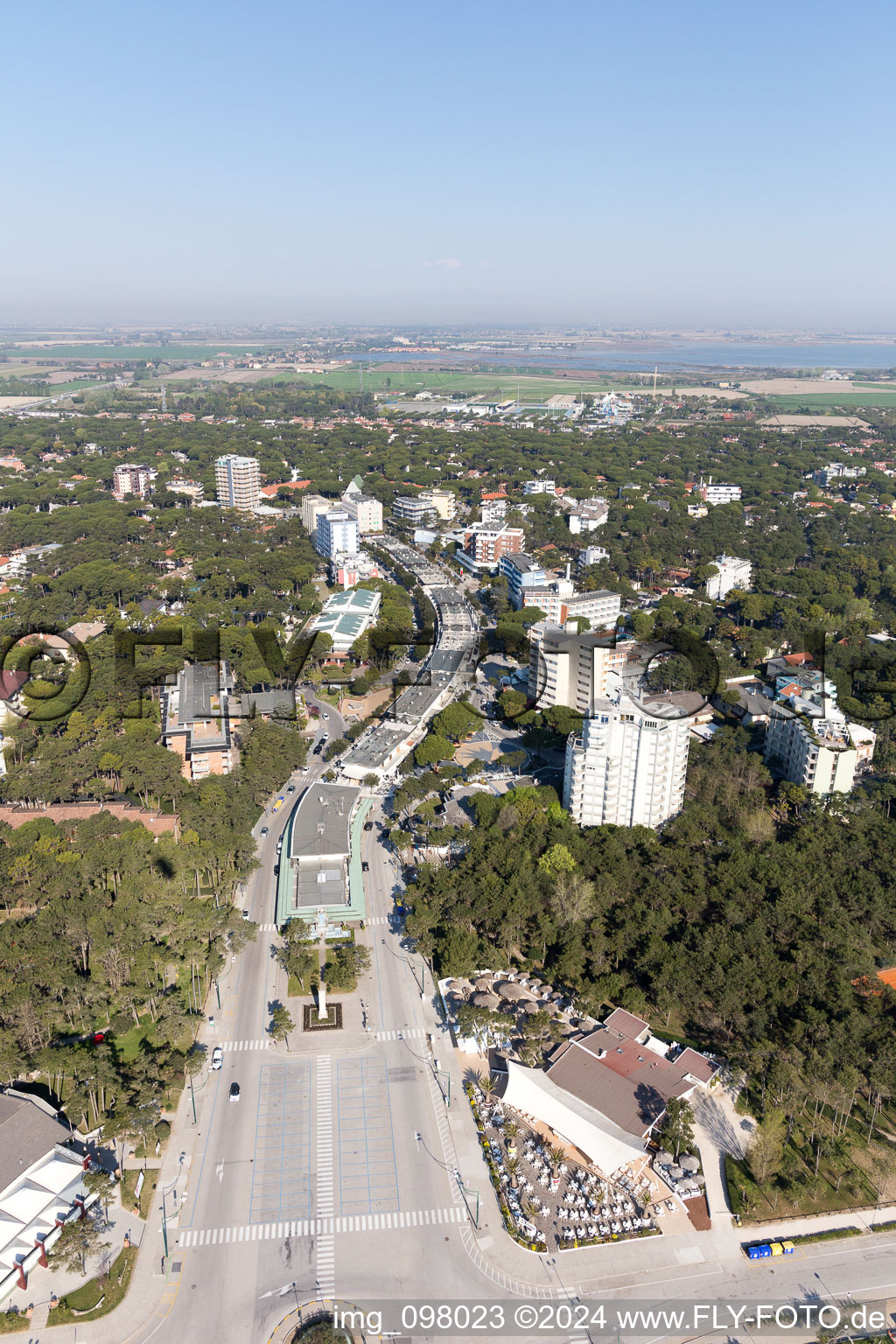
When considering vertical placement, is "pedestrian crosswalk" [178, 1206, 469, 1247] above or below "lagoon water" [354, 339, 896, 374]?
below

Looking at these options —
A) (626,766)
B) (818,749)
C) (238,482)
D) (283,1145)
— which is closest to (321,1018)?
(283,1145)

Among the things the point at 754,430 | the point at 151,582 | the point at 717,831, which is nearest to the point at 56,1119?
the point at 717,831

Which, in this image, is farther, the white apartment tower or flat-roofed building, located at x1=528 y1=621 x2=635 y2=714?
flat-roofed building, located at x1=528 y1=621 x2=635 y2=714

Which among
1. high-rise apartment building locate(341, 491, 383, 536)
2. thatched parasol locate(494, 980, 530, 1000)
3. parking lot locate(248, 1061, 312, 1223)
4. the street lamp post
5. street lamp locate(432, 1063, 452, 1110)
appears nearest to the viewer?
the street lamp post

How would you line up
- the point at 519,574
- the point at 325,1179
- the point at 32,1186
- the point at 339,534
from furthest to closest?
the point at 339,534, the point at 519,574, the point at 325,1179, the point at 32,1186

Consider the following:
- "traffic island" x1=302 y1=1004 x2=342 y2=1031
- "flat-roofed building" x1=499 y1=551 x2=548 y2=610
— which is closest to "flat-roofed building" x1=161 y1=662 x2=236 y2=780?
"traffic island" x1=302 y1=1004 x2=342 y2=1031

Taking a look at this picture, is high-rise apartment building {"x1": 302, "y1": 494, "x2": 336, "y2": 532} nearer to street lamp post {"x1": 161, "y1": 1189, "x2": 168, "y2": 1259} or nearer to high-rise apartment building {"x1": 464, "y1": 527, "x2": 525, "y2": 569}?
Result: high-rise apartment building {"x1": 464, "y1": 527, "x2": 525, "y2": 569}

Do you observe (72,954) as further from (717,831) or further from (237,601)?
(237,601)

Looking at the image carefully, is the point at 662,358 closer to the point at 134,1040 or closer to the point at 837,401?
the point at 837,401
